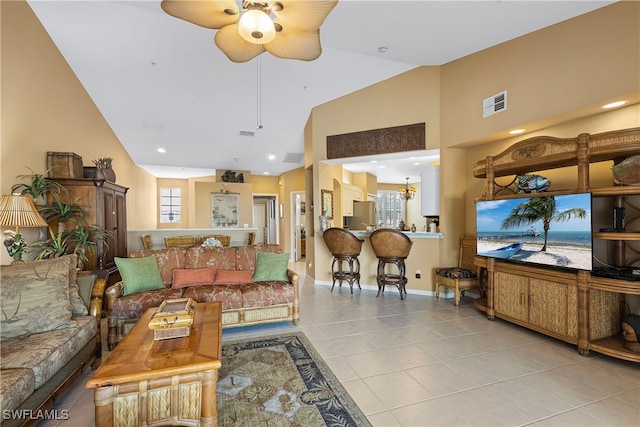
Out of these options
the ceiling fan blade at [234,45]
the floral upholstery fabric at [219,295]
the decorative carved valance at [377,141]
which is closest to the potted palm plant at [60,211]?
the floral upholstery fabric at [219,295]

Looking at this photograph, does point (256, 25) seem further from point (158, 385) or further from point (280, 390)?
point (280, 390)

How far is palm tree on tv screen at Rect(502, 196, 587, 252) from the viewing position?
107 inches

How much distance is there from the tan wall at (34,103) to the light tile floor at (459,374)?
2773 mm

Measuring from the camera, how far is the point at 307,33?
2.10m

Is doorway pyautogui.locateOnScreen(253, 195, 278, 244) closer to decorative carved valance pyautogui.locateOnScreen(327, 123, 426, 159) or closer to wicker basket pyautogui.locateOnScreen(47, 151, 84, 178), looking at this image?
decorative carved valance pyautogui.locateOnScreen(327, 123, 426, 159)

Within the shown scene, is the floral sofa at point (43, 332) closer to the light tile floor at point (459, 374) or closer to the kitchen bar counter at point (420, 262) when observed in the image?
the light tile floor at point (459, 374)

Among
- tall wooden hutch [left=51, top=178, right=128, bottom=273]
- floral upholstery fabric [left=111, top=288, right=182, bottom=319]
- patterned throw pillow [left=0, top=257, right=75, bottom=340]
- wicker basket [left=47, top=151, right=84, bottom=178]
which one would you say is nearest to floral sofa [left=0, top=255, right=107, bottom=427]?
patterned throw pillow [left=0, top=257, right=75, bottom=340]

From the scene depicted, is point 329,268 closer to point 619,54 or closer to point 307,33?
point 307,33

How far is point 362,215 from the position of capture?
A: 25.2 ft

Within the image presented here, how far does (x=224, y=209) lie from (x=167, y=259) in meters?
5.03

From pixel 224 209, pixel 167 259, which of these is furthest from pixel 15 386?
pixel 224 209

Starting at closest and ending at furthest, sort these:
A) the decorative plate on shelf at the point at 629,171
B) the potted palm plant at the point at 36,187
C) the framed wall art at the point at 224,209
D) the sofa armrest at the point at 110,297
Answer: the decorative plate on shelf at the point at 629,171 < the sofa armrest at the point at 110,297 < the potted palm plant at the point at 36,187 < the framed wall art at the point at 224,209

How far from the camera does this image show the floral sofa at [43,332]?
5.11 feet

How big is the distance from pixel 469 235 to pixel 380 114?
252 cm
